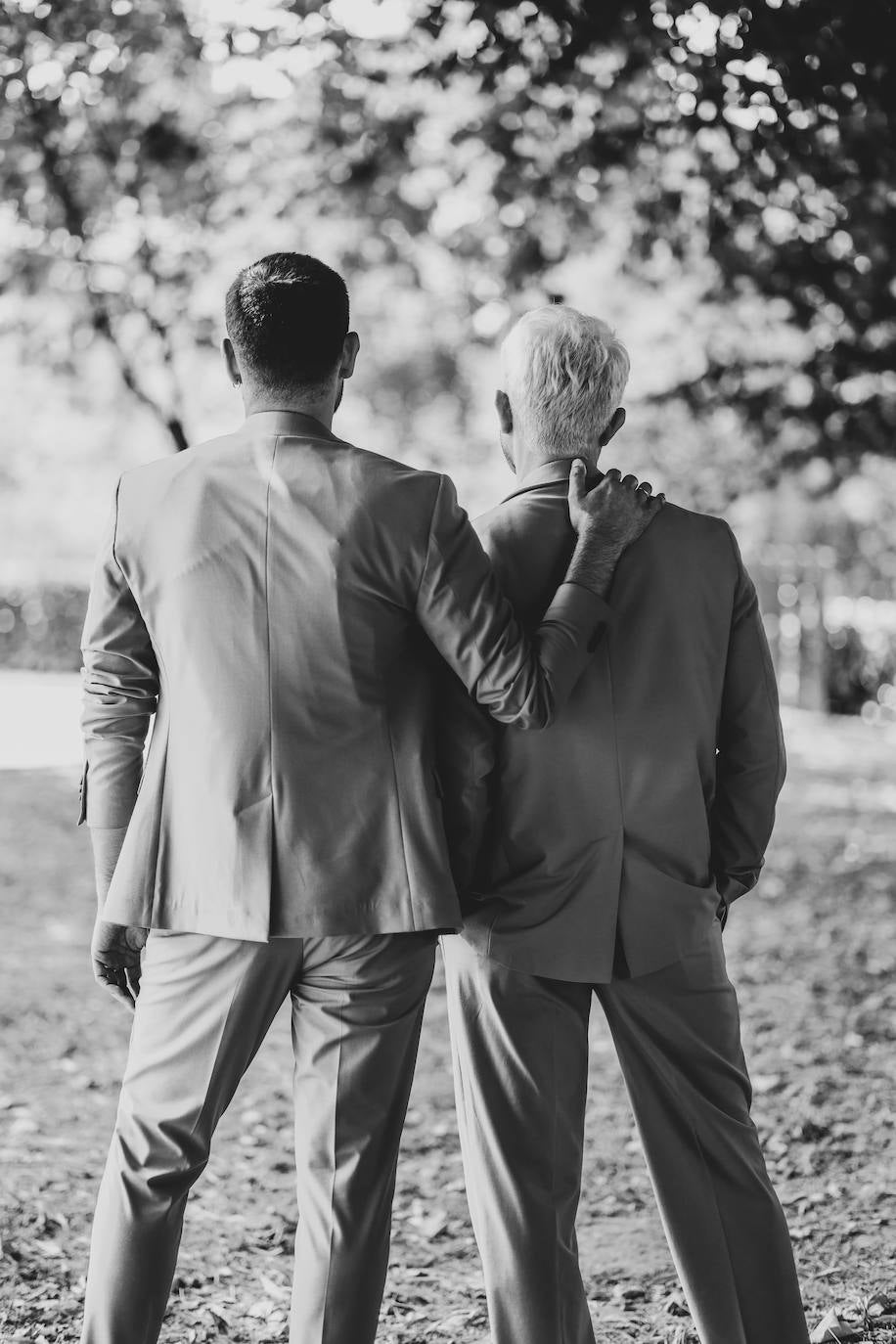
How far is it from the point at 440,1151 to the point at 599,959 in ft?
8.89

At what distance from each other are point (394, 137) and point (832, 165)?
3.11m

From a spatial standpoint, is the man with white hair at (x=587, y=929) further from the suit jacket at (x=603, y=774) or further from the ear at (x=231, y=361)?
the ear at (x=231, y=361)

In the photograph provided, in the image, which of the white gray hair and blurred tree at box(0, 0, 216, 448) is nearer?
the white gray hair

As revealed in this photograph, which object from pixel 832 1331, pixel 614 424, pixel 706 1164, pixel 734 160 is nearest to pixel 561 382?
pixel 614 424

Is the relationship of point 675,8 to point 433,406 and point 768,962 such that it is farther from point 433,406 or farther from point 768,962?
point 433,406

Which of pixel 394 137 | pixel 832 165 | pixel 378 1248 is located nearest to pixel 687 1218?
pixel 378 1248

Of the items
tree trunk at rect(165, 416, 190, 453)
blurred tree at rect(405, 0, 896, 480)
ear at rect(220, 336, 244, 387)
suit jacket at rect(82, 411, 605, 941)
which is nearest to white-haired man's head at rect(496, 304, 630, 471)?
suit jacket at rect(82, 411, 605, 941)

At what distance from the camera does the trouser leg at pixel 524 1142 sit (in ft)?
9.26

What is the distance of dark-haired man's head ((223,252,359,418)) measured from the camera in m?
2.71

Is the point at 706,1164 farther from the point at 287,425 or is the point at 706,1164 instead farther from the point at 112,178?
the point at 112,178

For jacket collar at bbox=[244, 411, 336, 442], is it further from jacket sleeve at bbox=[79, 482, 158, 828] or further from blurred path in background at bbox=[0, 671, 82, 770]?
blurred path in background at bbox=[0, 671, 82, 770]

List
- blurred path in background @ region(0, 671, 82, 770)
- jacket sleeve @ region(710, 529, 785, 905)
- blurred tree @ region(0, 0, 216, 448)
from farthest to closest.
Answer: blurred path in background @ region(0, 671, 82, 770) → blurred tree @ region(0, 0, 216, 448) → jacket sleeve @ region(710, 529, 785, 905)

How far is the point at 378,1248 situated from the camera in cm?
275

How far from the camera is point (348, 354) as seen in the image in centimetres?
286
